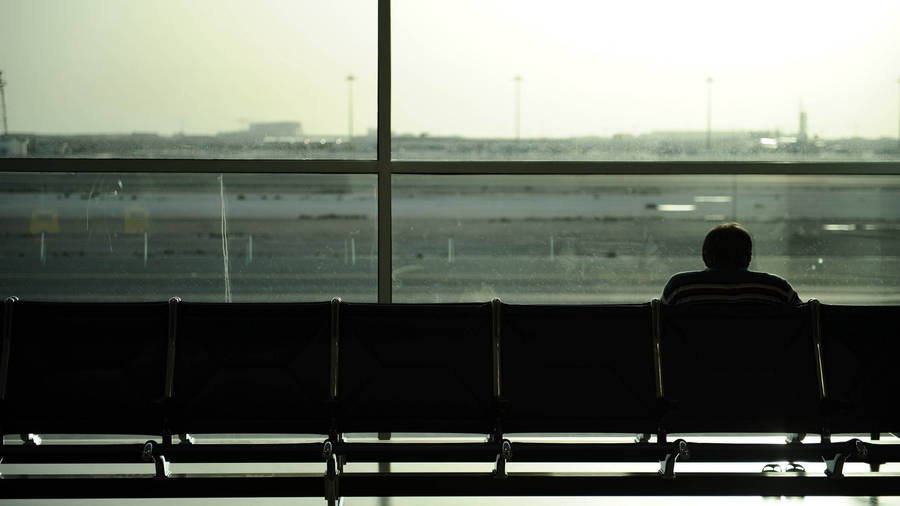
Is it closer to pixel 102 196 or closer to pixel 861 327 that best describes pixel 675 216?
pixel 861 327

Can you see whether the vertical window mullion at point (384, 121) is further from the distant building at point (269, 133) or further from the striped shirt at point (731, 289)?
the striped shirt at point (731, 289)

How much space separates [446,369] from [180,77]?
2.40 meters

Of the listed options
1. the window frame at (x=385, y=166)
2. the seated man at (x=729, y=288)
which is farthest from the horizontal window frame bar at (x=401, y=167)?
the seated man at (x=729, y=288)

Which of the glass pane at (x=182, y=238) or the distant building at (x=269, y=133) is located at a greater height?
the distant building at (x=269, y=133)

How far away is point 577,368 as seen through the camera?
10.1 feet

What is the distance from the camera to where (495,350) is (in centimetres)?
307

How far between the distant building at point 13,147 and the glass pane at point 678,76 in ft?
6.58

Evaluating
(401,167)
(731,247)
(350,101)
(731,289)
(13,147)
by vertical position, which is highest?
(350,101)

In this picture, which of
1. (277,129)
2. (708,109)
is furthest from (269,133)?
(708,109)

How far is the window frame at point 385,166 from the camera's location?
4.45 metres

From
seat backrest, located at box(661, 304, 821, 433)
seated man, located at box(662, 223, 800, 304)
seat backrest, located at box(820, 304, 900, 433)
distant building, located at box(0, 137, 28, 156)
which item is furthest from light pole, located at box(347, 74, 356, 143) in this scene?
seat backrest, located at box(820, 304, 900, 433)

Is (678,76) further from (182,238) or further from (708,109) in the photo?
(182,238)

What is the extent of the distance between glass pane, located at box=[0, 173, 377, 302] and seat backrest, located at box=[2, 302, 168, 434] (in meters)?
1.57

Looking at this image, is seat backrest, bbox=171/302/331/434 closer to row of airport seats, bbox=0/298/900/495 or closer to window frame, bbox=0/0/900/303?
row of airport seats, bbox=0/298/900/495
